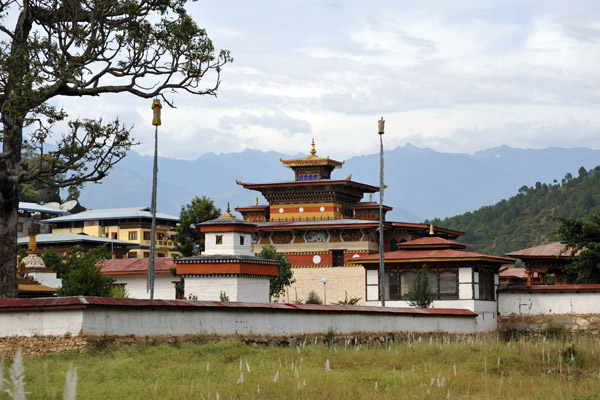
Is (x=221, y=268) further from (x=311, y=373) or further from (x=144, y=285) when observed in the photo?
(x=144, y=285)

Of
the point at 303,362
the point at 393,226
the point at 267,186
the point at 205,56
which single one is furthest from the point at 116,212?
the point at 303,362

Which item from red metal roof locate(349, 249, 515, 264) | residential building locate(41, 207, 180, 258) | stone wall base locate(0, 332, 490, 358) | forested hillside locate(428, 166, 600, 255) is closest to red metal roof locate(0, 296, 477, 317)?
stone wall base locate(0, 332, 490, 358)

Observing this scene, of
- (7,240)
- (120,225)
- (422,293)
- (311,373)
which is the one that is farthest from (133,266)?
(120,225)

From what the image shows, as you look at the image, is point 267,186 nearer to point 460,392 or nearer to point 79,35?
point 79,35

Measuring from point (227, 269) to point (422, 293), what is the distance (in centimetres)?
919

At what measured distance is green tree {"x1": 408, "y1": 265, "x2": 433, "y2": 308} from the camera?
40438 mm

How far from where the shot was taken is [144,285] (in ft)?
196

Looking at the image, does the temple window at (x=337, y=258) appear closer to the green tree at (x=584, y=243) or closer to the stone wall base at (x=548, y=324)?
the green tree at (x=584, y=243)

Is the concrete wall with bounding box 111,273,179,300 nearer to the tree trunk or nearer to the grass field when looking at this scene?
the tree trunk

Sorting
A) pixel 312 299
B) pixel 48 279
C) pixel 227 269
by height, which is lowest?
pixel 312 299

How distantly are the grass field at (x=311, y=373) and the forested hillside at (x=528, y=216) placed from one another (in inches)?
3500

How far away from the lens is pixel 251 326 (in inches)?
993

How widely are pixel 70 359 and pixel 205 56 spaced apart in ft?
41.8

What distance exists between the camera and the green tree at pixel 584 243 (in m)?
44.2
